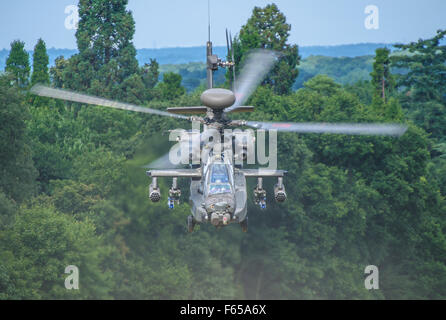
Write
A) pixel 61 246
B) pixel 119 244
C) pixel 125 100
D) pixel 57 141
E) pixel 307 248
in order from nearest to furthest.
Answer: pixel 61 246
pixel 119 244
pixel 307 248
pixel 57 141
pixel 125 100

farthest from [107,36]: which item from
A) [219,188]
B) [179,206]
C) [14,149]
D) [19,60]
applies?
[219,188]

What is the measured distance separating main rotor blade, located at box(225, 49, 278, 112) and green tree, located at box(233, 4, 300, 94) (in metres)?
48.2

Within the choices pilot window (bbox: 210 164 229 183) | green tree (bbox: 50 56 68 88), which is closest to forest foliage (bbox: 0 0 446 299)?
green tree (bbox: 50 56 68 88)

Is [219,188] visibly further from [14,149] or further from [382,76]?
[382,76]

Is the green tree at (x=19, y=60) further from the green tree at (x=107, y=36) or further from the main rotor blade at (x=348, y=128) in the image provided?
the main rotor blade at (x=348, y=128)

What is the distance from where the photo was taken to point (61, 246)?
53.6m

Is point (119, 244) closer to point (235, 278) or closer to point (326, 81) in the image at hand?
point (235, 278)

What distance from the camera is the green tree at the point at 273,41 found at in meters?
84.8

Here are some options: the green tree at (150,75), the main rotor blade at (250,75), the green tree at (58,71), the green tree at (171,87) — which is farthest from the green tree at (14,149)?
the main rotor blade at (250,75)

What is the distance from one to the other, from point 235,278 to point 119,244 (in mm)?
9388

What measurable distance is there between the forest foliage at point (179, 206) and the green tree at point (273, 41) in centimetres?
39

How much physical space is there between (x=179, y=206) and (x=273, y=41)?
1336 inches

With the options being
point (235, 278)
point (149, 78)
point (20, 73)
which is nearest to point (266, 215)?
point (235, 278)

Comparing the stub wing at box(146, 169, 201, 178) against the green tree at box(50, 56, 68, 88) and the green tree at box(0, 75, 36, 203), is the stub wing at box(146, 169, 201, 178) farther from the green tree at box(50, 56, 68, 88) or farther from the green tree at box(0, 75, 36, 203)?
the green tree at box(50, 56, 68, 88)
